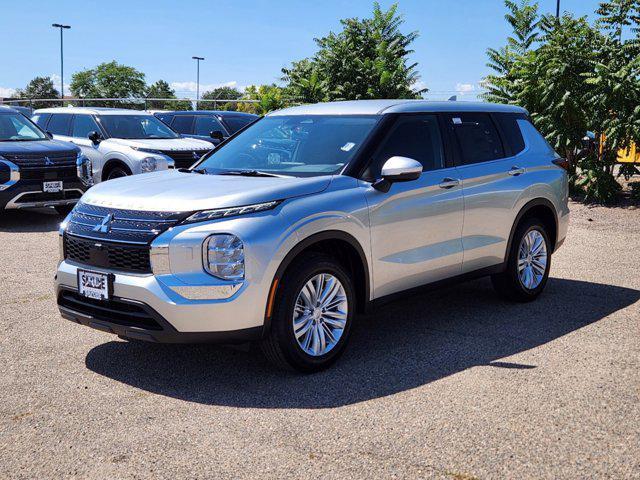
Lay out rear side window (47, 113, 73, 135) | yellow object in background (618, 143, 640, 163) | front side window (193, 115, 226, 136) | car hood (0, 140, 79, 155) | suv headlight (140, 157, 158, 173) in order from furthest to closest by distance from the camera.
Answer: front side window (193, 115, 226, 136) < rear side window (47, 113, 73, 135) < yellow object in background (618, 143, 640, 163) < suv headlight (140, 157, 158, 173) < car hood (0, 140, 79, 155)

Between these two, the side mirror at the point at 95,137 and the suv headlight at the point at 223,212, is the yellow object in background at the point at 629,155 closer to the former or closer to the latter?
the side mirror at the point at 95,137

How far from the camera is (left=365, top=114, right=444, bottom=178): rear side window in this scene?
5609 millimetres

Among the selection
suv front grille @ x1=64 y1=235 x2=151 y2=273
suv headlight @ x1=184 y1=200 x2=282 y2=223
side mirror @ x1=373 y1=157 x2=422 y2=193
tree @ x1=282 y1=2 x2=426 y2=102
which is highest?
tree @ x1=282 y1=2 x2=426 y2=102

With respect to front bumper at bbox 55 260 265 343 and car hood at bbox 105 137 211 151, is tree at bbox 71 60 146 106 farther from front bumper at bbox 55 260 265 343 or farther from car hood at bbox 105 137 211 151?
front bumper at bbox 55 260 265 343

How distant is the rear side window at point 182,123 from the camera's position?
660 inches

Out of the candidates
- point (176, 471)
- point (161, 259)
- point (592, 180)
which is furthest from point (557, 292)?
point (592, 180)

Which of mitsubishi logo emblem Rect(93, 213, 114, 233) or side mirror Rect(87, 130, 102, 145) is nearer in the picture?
mitsubishi logo emblem Rect(93, 213, 114, 233)

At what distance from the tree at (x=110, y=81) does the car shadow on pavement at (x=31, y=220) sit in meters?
84.7

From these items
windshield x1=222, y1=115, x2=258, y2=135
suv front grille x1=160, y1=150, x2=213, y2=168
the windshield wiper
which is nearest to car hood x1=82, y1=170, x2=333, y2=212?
the windshield wiper

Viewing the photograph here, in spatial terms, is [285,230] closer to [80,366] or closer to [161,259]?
[161,259]

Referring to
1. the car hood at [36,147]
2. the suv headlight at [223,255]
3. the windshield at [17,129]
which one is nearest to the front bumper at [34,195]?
the car hood at [36,147]

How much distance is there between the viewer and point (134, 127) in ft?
45.8

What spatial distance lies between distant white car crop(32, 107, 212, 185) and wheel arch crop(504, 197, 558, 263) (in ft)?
22.5

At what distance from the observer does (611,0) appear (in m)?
14.1
